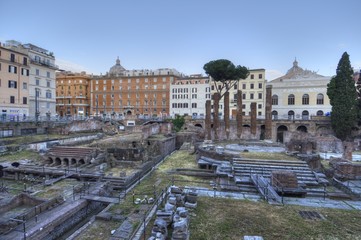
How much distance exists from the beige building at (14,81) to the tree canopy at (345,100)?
4916 centimetres

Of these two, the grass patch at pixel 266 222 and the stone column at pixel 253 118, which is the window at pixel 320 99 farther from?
the grass patch at pixel 266 222

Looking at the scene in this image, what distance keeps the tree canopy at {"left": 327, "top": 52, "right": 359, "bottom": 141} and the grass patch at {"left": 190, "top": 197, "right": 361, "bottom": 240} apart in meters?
34.5

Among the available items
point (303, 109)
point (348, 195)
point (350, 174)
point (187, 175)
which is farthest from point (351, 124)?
point (187, 175)

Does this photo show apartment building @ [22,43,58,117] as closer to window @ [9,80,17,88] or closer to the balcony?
the balcony

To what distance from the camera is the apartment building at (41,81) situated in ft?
142

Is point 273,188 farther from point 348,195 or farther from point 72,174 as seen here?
point 72,174

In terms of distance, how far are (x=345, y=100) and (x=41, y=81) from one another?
2123 inches

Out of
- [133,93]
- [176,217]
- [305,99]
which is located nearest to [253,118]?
[176,217]

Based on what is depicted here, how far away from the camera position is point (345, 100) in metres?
37.7

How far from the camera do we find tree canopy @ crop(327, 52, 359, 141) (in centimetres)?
3762

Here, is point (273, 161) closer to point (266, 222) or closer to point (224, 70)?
point (266, 222)

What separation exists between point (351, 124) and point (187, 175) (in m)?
34.2

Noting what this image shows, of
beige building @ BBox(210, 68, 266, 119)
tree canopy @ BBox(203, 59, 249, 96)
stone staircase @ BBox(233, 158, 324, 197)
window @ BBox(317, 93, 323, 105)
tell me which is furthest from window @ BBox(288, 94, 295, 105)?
stone staircase @ BBox(233, 158, 324, 197)

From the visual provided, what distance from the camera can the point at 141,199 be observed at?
12234 mm
